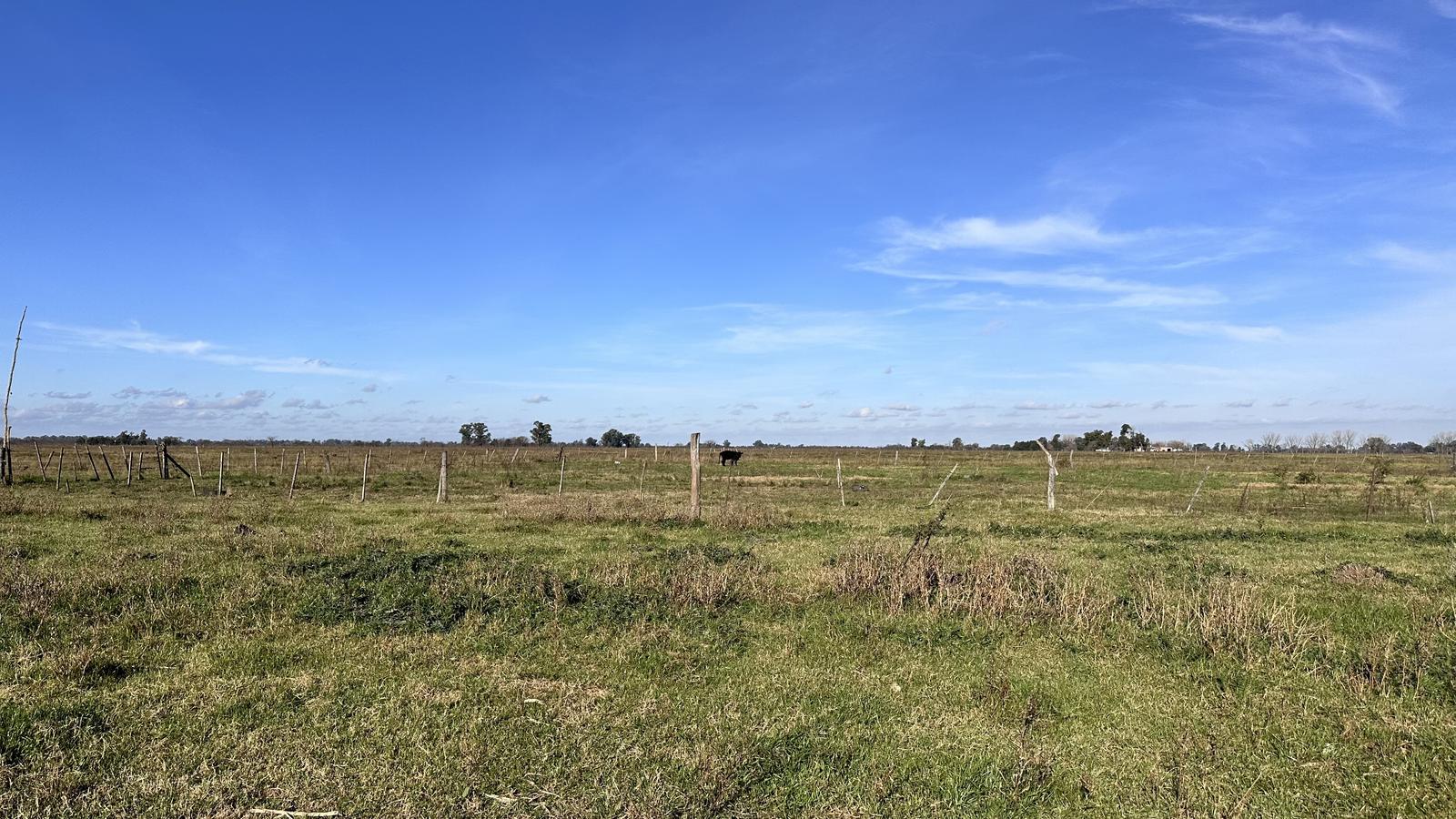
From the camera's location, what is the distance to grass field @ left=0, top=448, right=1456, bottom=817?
18.0 feet

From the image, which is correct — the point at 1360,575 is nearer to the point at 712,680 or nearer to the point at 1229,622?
the point at 1229,622

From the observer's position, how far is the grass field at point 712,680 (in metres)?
5.49

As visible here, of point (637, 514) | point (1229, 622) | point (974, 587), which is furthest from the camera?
point (637, 514)

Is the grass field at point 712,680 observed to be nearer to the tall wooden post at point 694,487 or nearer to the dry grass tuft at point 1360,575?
the dry grass tuft at point 1360,575

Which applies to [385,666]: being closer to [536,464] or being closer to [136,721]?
[136,721]

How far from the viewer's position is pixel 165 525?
17375mm

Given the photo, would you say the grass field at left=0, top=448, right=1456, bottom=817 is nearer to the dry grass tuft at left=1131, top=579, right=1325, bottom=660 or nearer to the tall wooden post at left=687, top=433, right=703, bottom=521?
the dry grass tuft at left=1131, top=579, right=1325, bottom=660

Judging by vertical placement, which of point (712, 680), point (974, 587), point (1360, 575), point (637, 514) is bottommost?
point (712, 680)

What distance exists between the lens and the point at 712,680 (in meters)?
7.77

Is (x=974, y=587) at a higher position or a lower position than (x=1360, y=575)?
higher

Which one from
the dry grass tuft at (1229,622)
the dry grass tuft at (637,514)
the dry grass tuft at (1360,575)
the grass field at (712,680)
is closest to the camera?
the grass field at (712,680)

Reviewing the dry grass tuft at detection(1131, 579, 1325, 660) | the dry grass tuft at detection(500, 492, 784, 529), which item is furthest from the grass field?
the dry grass tuft at detection(500, 492, 784, 529)

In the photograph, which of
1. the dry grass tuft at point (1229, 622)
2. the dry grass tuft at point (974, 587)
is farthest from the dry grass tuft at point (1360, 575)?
the dry grass tuft at point (974, 587)

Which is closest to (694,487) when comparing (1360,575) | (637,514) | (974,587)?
(637,514)
